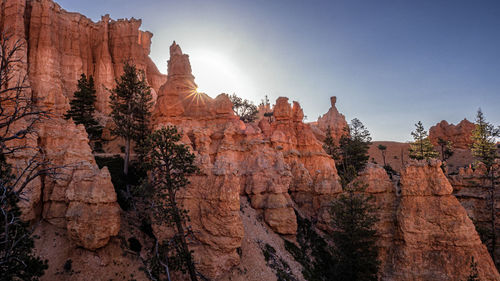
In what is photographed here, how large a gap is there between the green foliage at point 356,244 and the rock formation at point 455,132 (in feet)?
188

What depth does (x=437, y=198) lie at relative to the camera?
2136 cm

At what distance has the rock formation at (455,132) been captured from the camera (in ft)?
212

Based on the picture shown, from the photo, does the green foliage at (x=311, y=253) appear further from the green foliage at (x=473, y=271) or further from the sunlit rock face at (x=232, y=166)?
the green foliage at (x=473, y=271)

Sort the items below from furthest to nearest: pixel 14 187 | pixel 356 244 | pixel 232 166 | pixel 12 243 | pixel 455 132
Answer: pixel 455 132 → pixel 356 244 → pixel 232 166 → pixel 14 187 → pixel 12 243

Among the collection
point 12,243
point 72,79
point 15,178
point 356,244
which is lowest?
point 356,244

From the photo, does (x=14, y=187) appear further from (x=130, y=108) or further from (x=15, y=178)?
(x=130, y=108)

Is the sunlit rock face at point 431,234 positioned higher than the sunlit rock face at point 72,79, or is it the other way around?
the sunlit rock face at point 72,79

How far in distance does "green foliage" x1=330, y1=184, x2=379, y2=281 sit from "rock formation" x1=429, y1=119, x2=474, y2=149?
188 feet

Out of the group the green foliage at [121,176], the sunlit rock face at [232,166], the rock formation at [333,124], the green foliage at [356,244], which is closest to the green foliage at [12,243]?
the green foliage at [121,176]

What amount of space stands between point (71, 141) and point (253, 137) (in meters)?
18.5

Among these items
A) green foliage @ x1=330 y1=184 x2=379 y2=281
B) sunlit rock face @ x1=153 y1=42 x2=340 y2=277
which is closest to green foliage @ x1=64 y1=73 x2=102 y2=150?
sunlit rock face @ x1=153 y1=42 x2=340 y2=277

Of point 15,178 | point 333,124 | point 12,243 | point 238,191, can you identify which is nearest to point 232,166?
point 238,191

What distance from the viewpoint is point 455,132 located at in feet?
218

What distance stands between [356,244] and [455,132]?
212 ft
